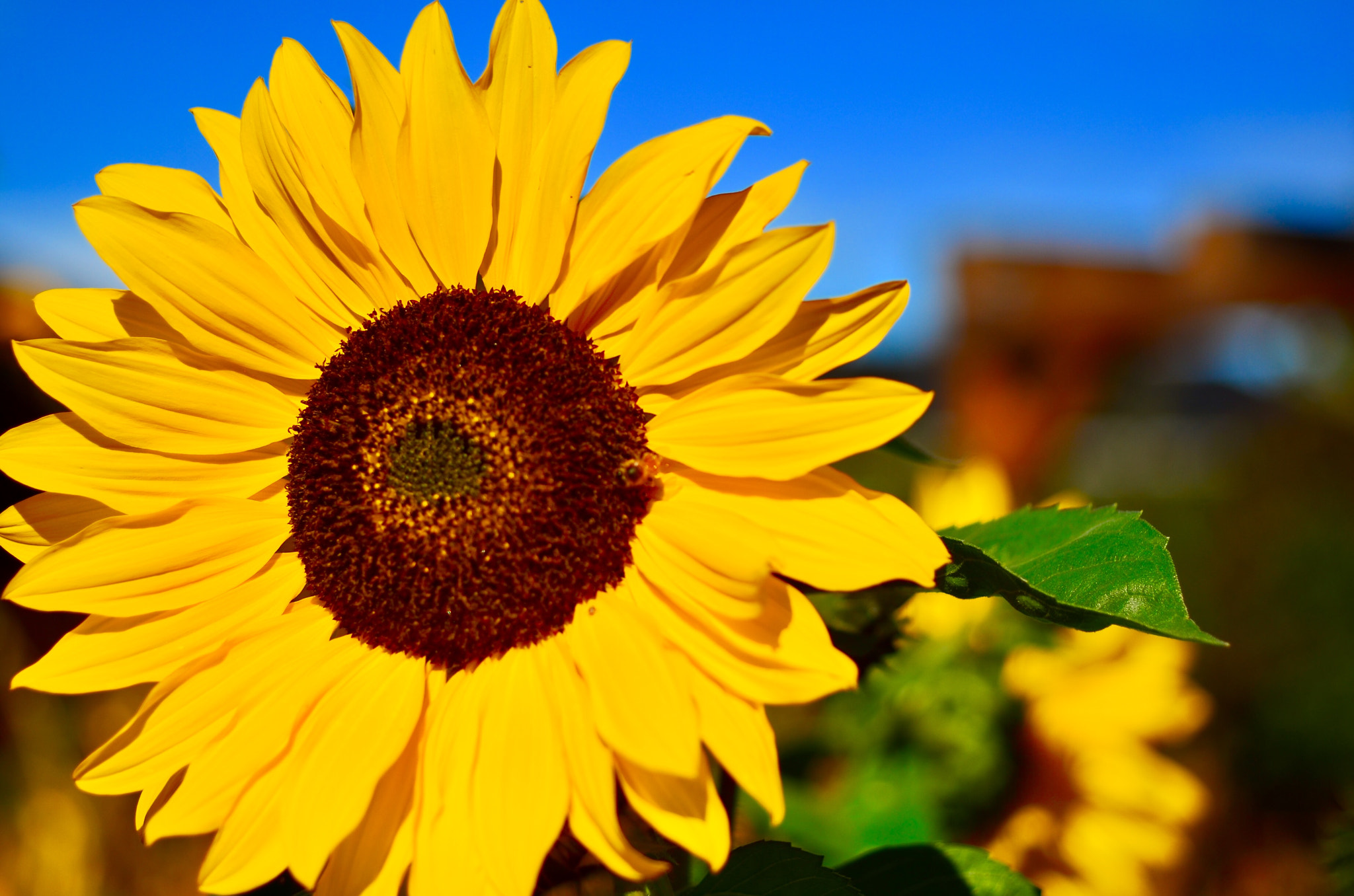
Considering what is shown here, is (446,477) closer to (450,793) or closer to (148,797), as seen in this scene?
(450,793)

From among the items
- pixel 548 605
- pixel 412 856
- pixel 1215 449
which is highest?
pixel 548 605

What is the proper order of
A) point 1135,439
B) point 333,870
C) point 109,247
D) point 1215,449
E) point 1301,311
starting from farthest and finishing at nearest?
point 1135,439, point 1215,449, point 1301,311, point 109,247, point 333,870

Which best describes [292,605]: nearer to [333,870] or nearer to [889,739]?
[333,870]

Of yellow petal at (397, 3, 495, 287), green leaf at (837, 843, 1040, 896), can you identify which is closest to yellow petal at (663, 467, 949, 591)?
yellow petal at (397, 3, 495, 287)

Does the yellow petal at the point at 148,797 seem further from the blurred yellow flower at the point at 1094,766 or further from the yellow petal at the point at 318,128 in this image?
the blurred yellow flower at the point at 1094,766

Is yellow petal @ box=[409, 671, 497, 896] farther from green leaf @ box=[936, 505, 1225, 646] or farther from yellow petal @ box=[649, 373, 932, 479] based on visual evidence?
green leaf @ box=[936, 505, 1225, 646]

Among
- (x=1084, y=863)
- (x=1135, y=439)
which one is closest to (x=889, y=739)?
(x=1084, y=863)
